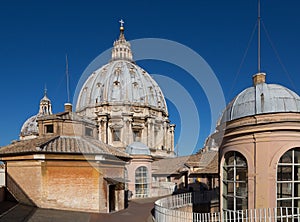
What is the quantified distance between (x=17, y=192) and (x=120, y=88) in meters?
41.5

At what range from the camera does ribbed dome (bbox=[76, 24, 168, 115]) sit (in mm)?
56125

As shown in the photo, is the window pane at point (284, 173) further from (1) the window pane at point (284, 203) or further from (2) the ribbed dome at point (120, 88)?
(2) the ribbed dome at point (120, 88)

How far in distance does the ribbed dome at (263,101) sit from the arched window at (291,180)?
1676mm

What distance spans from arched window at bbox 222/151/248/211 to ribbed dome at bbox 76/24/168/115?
1766 inches

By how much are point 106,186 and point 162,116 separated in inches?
1700

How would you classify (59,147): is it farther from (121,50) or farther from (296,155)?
(121,50)

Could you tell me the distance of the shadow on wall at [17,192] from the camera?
16.5 meters

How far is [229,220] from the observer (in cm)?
1009

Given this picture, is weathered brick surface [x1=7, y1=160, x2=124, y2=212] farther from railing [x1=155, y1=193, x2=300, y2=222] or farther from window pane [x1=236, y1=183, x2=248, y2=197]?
window pane [x1=236, y1=183, x2=248, y2=197]

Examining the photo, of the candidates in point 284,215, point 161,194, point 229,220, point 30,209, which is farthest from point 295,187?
point 161,194

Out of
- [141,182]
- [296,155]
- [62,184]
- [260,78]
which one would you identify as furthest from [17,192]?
[296,155]

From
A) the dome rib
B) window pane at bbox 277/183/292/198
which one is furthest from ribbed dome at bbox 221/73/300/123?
window pane at bbox 277/183/292/198

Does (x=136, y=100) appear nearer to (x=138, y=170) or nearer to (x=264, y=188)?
(x=138, y=170)

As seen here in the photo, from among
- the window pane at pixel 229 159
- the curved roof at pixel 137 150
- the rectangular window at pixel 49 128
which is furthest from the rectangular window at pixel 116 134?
the window pane at pixel 229 159
